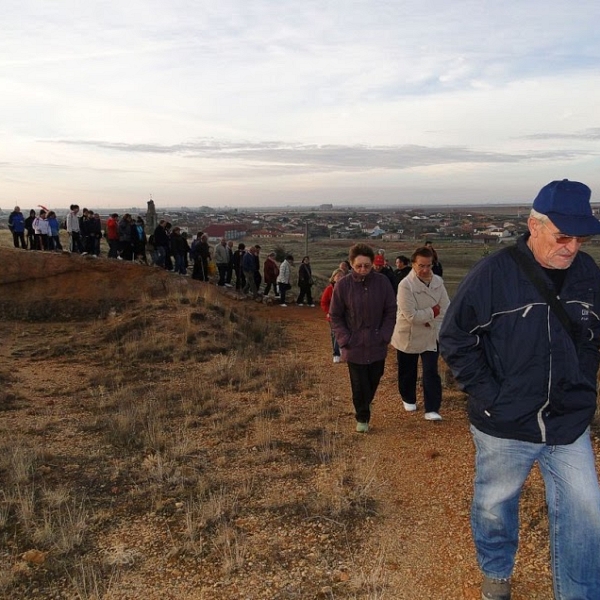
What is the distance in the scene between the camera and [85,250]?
1630cm

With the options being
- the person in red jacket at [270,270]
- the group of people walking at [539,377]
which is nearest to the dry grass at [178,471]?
the group of people walking at [539,377]

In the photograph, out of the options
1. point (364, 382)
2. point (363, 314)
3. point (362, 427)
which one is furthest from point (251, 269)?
point (363, 314)

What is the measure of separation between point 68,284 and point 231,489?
1129cm

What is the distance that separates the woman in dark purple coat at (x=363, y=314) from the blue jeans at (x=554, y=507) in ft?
7.71

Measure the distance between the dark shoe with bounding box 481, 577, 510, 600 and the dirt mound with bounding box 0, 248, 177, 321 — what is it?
1174 cm

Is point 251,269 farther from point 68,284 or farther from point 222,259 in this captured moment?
point 68,284

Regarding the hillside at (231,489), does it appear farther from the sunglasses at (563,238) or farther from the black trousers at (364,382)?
the sunglasses at (563,238)

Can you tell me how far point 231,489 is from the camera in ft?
13.8

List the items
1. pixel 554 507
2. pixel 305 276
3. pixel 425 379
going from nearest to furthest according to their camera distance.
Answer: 1. pixel 554 507
2. pixel 425 379
3. pixel 305 276

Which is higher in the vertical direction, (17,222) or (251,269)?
(17,222)

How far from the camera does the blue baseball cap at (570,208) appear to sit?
228 centimetres

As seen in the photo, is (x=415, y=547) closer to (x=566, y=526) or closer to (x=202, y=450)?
(x=566, y=526)

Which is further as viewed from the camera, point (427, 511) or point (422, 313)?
point (422, 313)

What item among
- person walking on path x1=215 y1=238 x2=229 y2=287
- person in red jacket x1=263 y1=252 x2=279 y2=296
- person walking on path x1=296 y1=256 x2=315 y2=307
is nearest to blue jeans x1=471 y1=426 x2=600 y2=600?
person walking on path x1=296 y1=256 x2=315 y2=307
